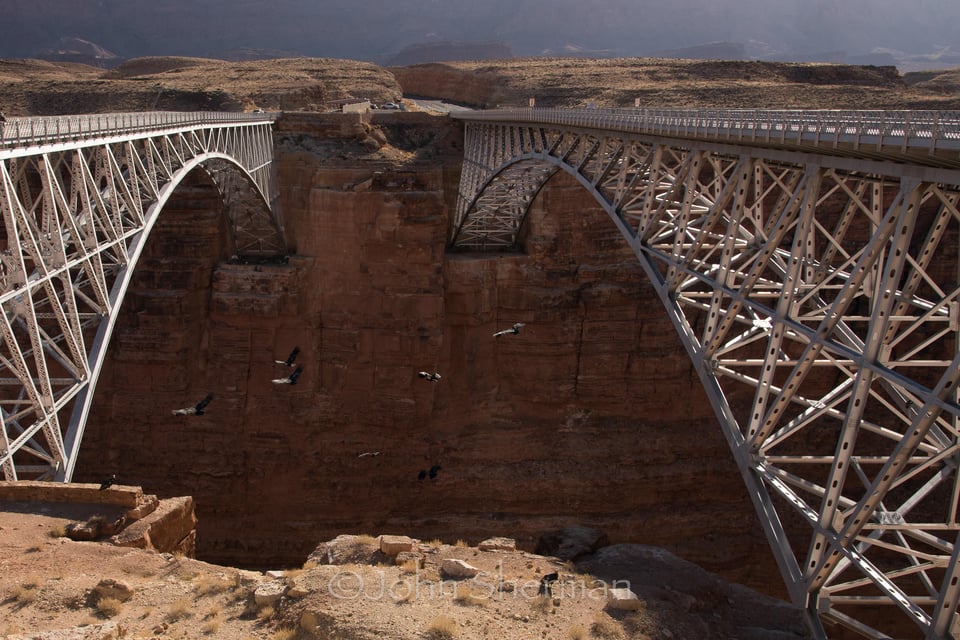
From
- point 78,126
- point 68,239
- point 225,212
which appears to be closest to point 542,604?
point 68,239

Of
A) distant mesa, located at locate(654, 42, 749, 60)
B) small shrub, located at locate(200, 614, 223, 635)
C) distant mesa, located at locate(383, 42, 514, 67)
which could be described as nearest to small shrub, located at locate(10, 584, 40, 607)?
small shrub, located at locate(200, 614, 223, 635)

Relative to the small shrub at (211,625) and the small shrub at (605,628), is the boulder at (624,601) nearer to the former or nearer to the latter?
the small shrub at (605,628)

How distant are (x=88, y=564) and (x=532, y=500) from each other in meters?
24.6

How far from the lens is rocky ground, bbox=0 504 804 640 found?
Answer: 466 inches

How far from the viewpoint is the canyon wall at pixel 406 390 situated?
35906 millimetres

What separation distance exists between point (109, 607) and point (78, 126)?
9.58m

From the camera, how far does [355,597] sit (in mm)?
12453

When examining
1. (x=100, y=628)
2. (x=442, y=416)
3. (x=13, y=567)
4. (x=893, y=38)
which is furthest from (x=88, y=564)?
(x=893, y=38)

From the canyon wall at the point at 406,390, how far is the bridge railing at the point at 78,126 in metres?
12.7

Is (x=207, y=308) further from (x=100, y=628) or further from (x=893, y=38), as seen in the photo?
(x=893, y=38)

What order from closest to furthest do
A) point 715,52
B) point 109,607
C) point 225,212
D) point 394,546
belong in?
point 109,607
point 394,546
point 225,212
point 715,52

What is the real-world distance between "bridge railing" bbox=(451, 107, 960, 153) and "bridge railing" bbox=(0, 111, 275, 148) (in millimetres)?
11991

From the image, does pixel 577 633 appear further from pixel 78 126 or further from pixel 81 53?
pixel 81 53

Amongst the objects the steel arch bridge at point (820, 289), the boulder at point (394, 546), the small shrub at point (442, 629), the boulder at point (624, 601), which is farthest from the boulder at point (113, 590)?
the steel arch bridge at point (820, 289)
